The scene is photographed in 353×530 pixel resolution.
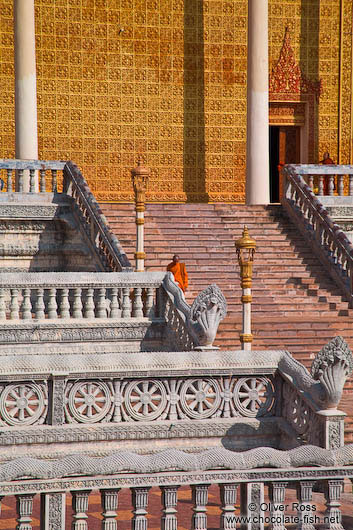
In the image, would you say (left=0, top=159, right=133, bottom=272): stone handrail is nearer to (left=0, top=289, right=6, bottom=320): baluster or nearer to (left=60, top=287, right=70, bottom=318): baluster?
(left=60, top=287, right=70, bottom=318): baluster

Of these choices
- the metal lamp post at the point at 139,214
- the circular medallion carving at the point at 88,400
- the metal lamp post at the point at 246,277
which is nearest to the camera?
the circular medallion carving at the point at 88,400

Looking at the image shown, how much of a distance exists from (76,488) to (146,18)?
21.7 meters

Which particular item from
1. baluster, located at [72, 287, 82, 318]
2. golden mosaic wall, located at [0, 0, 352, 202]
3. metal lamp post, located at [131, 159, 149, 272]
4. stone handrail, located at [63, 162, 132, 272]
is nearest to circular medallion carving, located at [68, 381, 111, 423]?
baluster, located at [72, 287, 82, 318]

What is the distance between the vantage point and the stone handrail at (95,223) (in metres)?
18.5

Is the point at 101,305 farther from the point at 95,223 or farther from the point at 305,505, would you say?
the point at 305,505

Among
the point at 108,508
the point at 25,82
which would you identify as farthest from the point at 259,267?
the point at 108,508

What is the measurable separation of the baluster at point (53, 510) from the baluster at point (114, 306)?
8.91m

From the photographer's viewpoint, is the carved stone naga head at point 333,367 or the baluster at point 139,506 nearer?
the baluster at point 139,506

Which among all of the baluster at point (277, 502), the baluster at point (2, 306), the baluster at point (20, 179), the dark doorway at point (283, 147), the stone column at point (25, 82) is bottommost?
the baluster at point (277, 502)

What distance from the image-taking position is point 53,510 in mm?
6805

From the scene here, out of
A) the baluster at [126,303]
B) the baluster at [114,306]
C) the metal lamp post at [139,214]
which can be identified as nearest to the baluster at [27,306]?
the baluster at [114,306]

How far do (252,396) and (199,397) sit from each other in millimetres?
516

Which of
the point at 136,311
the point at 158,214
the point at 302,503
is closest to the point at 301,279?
the point at 158,214

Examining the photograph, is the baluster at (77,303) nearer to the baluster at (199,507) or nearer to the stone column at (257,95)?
the baluster at (199,507)
